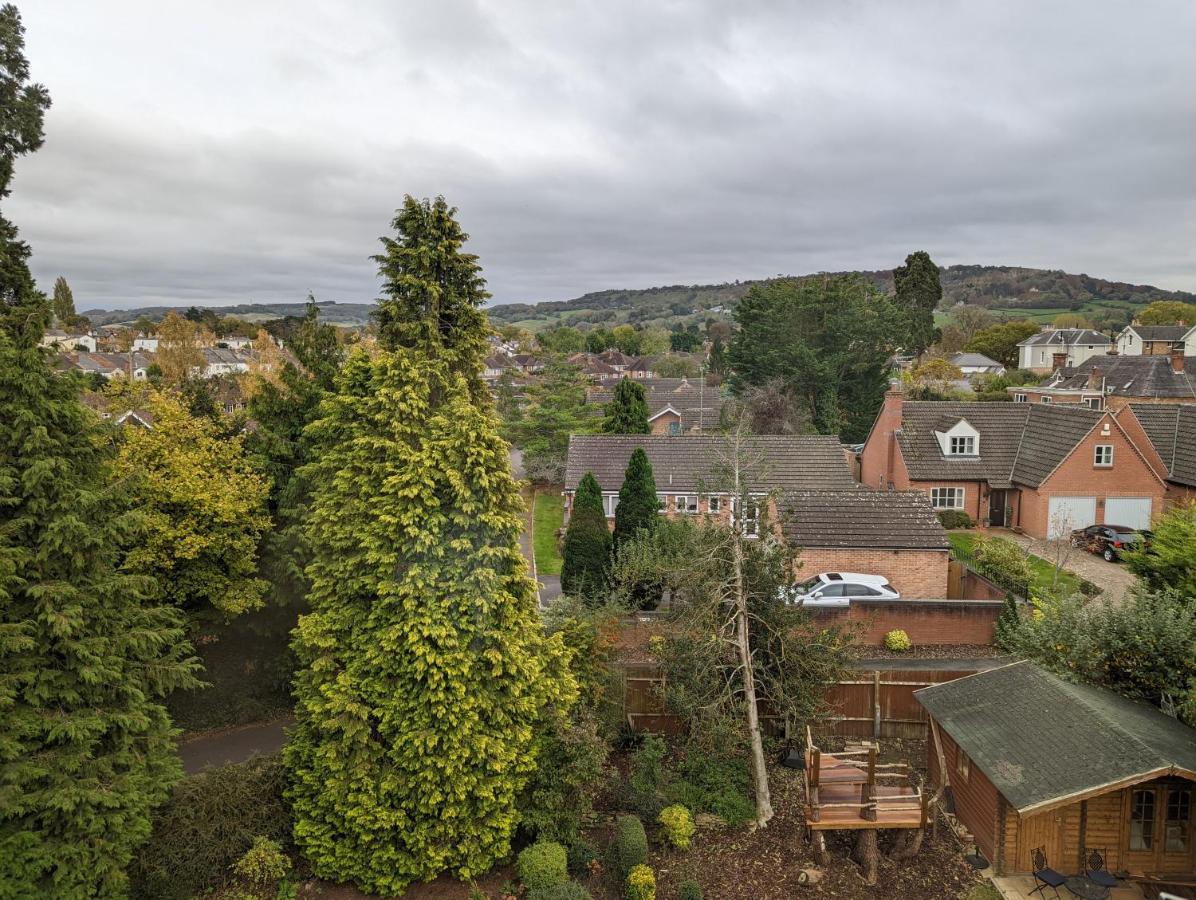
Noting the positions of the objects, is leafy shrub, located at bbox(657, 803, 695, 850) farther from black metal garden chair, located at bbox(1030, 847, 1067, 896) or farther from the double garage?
the double garage

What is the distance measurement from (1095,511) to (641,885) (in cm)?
3094

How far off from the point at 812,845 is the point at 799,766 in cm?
263

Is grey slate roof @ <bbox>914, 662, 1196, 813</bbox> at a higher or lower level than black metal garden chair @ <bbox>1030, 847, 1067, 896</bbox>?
higher

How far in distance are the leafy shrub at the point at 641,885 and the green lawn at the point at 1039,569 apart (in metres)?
14.8

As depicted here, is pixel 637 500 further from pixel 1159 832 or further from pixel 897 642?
pixel 1159 832

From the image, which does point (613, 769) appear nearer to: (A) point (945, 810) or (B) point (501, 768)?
(B) point (501, 768)

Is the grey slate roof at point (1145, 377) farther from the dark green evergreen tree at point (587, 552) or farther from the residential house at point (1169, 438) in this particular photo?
the dark green evergreen tree at point (587, 552)

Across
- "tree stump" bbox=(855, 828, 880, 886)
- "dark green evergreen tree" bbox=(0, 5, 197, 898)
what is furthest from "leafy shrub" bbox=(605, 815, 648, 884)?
"dark green evergreen tree" bbox=(0, 5, 197, 898)

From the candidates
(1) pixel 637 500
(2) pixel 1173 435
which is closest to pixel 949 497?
(2) pixel 1173 435

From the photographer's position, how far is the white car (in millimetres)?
22969

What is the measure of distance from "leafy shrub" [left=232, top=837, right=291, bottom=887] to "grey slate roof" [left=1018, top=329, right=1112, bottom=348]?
100m

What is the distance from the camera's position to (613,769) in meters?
14.5

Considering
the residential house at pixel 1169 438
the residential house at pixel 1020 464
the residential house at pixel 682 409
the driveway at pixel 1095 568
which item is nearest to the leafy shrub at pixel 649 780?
the driveway at pixel 1095 568

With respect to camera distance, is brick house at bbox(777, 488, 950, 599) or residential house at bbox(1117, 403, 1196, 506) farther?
residential house at bbox(1117, 403, 1196, 506)
